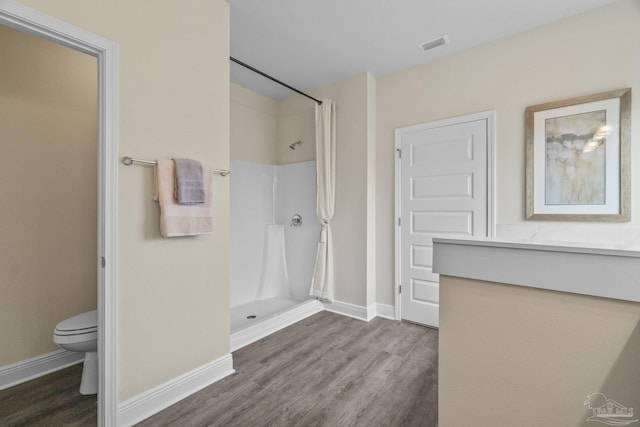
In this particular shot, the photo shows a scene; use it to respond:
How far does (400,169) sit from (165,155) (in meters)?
2.16

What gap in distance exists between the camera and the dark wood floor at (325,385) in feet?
5.26

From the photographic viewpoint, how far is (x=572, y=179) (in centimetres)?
213

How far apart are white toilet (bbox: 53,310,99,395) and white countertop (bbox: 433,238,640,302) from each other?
2.03m

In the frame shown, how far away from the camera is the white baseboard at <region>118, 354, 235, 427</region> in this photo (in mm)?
1554

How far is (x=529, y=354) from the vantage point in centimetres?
92

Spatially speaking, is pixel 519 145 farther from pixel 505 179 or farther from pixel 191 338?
pixel 191 338

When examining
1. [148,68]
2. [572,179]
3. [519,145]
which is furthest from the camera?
[519,145]

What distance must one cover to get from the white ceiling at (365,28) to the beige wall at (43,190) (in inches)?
53.0

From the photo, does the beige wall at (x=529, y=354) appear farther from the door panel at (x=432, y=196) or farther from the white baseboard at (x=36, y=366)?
the white baseboard at (x=36, y=366)

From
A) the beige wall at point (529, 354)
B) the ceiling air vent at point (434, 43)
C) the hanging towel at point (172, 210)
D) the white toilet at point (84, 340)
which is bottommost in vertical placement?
the white toilet at point (84, 340)

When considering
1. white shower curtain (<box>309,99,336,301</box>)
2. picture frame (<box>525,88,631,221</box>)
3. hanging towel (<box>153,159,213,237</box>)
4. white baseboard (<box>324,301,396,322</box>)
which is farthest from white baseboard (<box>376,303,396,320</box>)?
hanging towel (<box>153,159,213,237</box>)

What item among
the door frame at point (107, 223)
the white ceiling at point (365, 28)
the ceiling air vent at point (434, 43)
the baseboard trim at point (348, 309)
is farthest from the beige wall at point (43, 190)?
the ceiling air vent at point (434, 43)

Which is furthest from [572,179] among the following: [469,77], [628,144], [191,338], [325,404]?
[191,338]

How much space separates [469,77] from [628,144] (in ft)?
4.08
